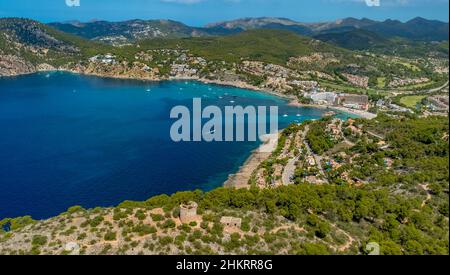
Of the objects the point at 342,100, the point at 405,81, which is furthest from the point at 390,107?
the point at 405,81

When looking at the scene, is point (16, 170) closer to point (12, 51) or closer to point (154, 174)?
point (154, 174)

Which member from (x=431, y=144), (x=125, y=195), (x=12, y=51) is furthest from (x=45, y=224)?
(x=12, y=51)

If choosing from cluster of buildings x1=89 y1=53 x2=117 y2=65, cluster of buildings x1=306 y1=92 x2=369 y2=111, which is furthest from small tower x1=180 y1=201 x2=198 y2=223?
cluster of buildings x1=89 y1=53 x2=117 y2=65

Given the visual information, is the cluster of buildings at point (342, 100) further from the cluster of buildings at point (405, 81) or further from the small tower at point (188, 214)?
the small tower at point (188, 214)

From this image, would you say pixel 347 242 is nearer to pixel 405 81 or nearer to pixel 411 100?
pixel 411 100

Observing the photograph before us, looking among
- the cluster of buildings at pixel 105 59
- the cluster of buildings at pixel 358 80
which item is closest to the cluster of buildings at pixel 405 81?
the cluster of buildings at pixel 358 80
